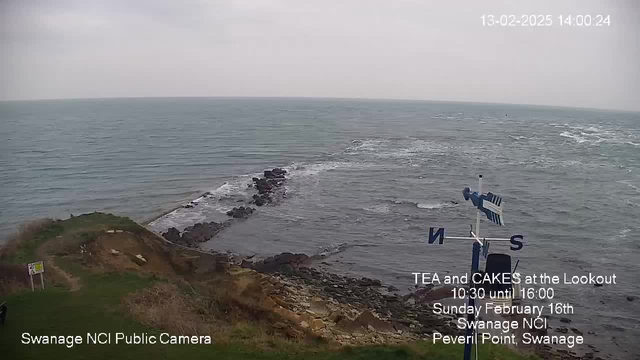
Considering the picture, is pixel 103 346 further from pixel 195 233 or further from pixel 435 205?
pixel 435 205

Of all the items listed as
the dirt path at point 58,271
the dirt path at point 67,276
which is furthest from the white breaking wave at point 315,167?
the dirt path at point 67,276

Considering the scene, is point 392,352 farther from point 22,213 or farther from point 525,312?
point 22,213

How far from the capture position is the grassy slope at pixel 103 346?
35.3 feet

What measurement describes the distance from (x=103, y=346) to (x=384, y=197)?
28005 millimetres

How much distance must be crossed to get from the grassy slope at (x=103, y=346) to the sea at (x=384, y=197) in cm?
859

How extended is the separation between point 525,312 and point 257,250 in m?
14.2

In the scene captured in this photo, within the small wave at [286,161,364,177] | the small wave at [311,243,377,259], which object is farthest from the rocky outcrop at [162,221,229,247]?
the small wave at [286,161,364,177]

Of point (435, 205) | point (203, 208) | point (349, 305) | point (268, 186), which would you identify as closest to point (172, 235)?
point (203, 208)

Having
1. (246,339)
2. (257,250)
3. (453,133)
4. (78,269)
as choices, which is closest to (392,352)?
(246,339)

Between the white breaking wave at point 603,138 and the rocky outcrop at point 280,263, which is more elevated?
the white breaking wave at point 603,138

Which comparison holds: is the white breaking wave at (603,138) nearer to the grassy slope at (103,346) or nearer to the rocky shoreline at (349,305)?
the rocky shoreline at (349,305)

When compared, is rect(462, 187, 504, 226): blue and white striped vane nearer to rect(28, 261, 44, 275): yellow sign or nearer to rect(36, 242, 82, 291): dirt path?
rect(28, 261, 44, 275): yellow sign

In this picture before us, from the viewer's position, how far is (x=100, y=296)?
14.5 metres

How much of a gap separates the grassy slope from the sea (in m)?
8.59
